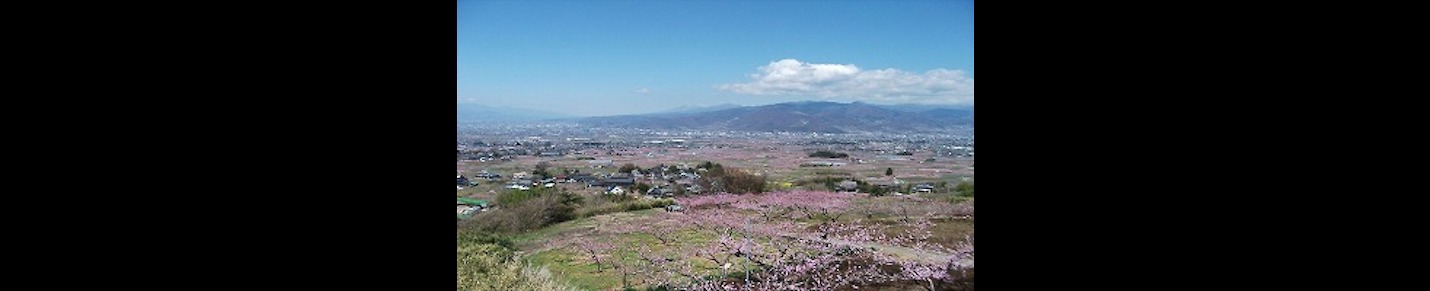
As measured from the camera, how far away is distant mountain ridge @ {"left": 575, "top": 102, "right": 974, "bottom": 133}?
2605mm

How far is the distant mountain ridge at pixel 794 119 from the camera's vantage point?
2605mm

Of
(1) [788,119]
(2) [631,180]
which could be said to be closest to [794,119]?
(1) [788,119]

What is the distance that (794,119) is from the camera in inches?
105

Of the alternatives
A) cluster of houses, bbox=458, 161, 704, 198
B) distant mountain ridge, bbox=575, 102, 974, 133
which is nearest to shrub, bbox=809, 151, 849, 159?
distant mountain ridge, bbox=575, 102, 974, 133

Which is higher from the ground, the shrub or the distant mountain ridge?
the distant mountain ridge

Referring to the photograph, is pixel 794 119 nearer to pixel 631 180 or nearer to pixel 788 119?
pixel 788 119

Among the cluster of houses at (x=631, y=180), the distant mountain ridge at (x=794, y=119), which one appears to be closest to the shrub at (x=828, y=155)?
the distant mountain ridge at (x=794, y=119)

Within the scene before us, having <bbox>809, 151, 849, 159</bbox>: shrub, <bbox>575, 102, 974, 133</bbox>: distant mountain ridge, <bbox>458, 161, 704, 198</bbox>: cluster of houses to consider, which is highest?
<bbox>575, 102, 974, 133</bbox>: distant mountain ridge

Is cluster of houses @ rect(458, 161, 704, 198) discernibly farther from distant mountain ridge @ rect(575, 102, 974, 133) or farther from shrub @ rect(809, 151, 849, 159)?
shrub @ rect(809, 151, 849, 159)
